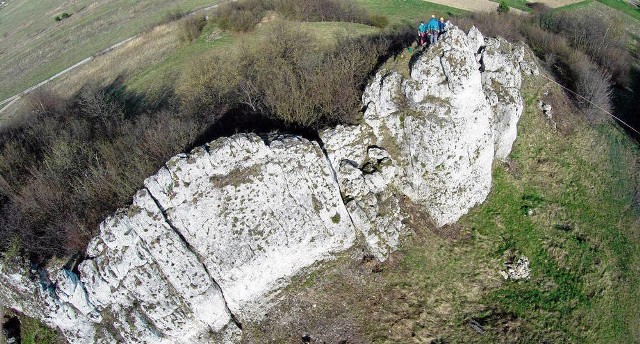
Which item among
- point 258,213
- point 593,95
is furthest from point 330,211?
point 593,95

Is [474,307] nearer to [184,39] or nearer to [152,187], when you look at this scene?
[152,187]

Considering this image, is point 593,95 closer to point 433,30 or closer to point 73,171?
point 433,30

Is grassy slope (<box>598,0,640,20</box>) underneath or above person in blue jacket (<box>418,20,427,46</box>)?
underneath

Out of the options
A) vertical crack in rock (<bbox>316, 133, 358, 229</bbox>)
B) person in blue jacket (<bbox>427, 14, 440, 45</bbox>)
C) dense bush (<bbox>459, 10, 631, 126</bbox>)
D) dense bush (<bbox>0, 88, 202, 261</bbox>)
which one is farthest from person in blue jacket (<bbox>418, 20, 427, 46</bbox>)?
dense bush (<bbox>459, 10, 631, 126</bbox>)

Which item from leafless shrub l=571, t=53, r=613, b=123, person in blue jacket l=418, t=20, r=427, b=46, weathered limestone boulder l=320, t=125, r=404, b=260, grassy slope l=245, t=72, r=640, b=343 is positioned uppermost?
person in blue jacket l=418, t=20, r=427, b=46

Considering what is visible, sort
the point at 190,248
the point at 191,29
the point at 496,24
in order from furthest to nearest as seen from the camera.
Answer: the point at 496,24 → the point at 191,29 → the point at 190,248

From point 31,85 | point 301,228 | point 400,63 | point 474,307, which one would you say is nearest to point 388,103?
point 400,63

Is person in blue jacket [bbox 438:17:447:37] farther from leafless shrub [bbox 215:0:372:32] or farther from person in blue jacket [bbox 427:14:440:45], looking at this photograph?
leafless shrub [bbox 215:0:372:32]

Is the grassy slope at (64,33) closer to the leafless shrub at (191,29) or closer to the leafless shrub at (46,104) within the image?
the leafless shrub at (191,29)
